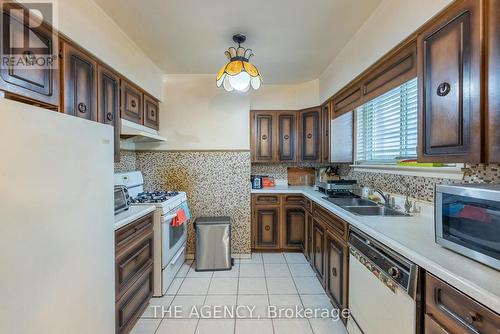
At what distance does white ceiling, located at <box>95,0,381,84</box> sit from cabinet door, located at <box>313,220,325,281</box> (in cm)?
183

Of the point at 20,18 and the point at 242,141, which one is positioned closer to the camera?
the point at 20,18

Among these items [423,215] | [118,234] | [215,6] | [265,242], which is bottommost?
[265,242]

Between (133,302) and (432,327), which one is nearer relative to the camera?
(432,327)

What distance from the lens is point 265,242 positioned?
10.4ft

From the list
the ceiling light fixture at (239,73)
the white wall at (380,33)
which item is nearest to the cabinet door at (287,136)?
the white wall at (380,33)

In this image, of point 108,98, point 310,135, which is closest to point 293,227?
point 310,135

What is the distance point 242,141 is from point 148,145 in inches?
49.9

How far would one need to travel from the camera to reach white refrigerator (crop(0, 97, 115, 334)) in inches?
29.8

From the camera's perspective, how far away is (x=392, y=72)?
166cm

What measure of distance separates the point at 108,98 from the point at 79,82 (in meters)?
0.34

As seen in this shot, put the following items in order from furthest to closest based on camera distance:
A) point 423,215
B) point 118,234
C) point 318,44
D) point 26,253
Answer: point 318,44 < point 423,215 < point 118,234 < point 26,253

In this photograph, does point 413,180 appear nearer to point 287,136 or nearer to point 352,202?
point 352,202

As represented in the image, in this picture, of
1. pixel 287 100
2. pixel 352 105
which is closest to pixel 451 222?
pixel 352 105

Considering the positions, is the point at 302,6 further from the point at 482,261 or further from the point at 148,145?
the point at 148,145
